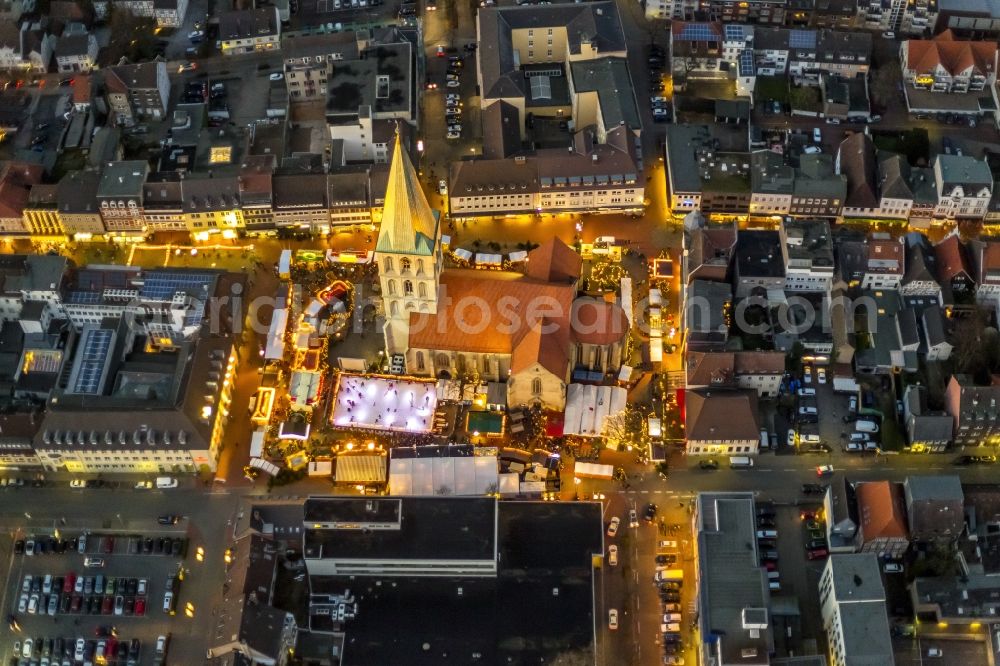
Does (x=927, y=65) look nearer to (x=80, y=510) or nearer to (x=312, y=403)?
(x=312, y=403)

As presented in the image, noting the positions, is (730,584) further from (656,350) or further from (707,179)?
(707,179)

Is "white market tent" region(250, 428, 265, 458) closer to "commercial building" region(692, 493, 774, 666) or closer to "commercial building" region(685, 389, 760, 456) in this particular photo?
"commercial building" region(685, 389, 760, 456)

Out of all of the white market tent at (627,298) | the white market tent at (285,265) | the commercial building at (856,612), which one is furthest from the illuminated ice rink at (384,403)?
the commercial building at (856,612)

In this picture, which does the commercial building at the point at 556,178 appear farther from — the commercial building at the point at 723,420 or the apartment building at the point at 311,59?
the commercial building at the point at 723,420

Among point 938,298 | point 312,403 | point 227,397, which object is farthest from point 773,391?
point 227,397

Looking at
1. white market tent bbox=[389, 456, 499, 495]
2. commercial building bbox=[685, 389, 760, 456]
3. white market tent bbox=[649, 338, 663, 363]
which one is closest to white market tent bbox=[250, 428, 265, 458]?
white market tent bbox=[389, 456, 499, 495]

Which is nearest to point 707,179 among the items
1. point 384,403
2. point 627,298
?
point 627,298
